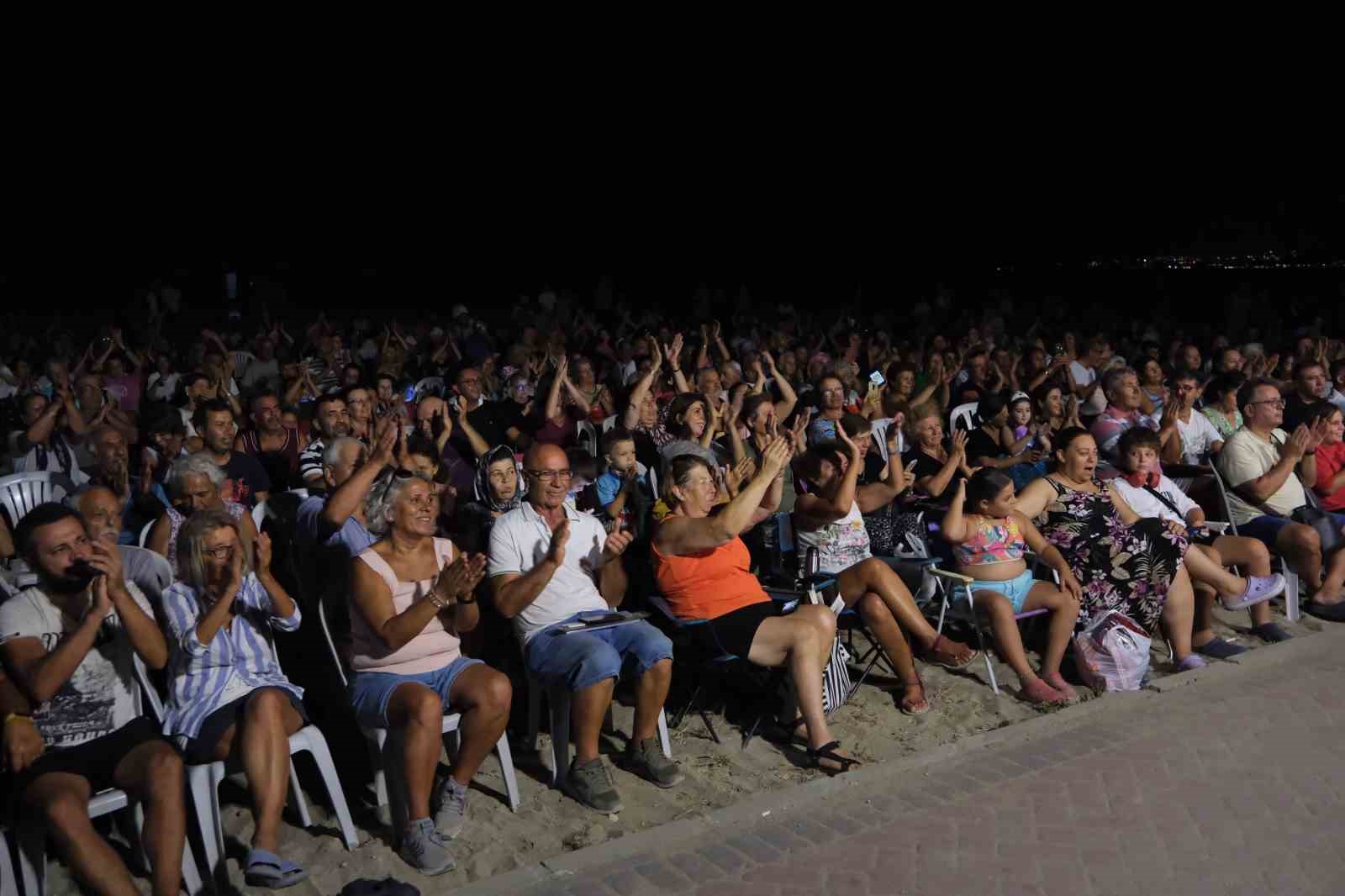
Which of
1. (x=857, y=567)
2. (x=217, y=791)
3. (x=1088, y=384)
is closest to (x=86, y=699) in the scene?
(x=217, y=791)

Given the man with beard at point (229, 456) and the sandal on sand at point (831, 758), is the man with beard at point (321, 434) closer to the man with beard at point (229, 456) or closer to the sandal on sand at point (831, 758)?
the man with beard at point (229, 456)

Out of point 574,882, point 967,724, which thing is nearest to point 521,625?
point 574,882

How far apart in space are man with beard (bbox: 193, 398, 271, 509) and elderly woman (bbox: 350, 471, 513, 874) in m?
1.66

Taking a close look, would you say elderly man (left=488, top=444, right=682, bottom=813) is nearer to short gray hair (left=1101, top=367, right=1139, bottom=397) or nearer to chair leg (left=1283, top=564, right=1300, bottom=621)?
chair leg (left=1283, top=564, right=1300, bottom=621)

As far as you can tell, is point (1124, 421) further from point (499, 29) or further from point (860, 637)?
point (499, 29)

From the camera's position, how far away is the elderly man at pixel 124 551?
420cm

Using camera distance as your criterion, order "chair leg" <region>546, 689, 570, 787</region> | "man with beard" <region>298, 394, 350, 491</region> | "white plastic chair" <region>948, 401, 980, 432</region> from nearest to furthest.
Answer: "chair leg" <region>546, 689, 570, 787</region>
"man with beard" <region>298, 394, 350, 491</region>
"white plastic chair" <region>948, 401, 980, 432</region>

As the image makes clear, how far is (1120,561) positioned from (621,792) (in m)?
2.76

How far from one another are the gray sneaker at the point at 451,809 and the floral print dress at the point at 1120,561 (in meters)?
3.06

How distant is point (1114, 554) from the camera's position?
5570 millimetres

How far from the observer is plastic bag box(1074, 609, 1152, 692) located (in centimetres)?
526

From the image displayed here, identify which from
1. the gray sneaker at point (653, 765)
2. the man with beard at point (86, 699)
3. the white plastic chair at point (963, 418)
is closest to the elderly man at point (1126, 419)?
the white plastic chair at point (963, 418)

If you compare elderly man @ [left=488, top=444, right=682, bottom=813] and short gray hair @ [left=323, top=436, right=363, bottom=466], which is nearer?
elderly man @ [left=488, top=444, right=682, bottom=813]

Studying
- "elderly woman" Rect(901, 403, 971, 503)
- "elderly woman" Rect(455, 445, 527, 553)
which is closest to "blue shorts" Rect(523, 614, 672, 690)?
"elderly woman" Rect(455, 445, 527, 553)
